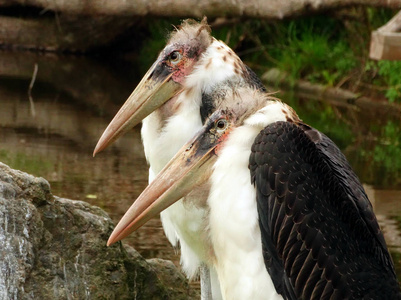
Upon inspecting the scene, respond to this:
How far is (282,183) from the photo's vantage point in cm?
346

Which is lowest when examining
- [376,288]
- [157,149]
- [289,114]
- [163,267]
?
[163,267]

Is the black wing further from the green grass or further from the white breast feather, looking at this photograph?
the green grass

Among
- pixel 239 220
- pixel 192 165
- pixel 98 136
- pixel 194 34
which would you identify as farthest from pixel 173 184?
pixel 98 136

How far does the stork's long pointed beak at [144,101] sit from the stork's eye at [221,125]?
952 millimetres

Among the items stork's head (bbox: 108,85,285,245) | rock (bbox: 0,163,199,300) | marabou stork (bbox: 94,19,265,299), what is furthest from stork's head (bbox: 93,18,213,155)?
stork's head (bbox: 108,85,285,245)

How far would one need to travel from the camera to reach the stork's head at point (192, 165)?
382 cm

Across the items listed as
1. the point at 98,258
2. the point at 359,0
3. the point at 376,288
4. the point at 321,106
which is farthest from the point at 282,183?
the point at 321,106

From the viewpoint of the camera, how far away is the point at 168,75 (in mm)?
4832

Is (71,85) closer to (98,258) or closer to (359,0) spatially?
(359,0)

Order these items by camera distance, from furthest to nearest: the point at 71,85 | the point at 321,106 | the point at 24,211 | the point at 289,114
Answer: the point at 71,85 < the point at 321,106 < the point at 24,211 < the point at 289,114

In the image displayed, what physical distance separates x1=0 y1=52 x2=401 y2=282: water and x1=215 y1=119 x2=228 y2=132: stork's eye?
1783 millimetres

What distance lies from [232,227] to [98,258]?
3.45 feet

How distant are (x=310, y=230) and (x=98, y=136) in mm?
5998

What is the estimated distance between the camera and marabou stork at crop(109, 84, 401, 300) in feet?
11.2
